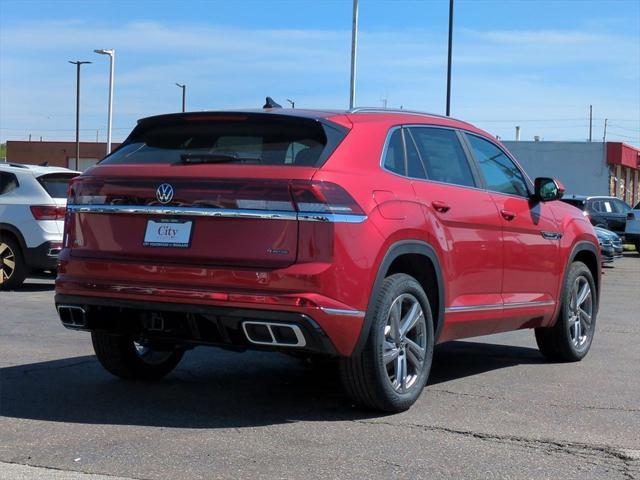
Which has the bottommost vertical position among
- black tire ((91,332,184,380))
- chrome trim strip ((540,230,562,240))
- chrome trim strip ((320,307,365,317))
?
black tire ((91,332,184,380))

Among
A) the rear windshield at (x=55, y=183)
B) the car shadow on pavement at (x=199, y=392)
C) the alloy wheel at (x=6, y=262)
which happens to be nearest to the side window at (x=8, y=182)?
the rear windshield at (x=55, y=183)

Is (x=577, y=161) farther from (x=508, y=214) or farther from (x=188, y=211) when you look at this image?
(x=188, y=211)

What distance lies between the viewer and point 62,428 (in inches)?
210

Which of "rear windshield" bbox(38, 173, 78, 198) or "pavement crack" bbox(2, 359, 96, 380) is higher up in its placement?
"rear windshield" bbox(38, 173, 78, 198)

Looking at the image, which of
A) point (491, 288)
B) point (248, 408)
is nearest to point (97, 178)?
point (248, 408)

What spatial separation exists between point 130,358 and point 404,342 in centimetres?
200

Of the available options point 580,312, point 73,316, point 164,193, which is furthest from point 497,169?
point 73,316

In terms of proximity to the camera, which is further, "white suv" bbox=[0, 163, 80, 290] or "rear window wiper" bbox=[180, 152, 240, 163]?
"white suv" bbox=[0, 163, 80, 290]

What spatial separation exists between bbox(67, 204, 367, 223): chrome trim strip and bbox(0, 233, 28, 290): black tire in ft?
26.5

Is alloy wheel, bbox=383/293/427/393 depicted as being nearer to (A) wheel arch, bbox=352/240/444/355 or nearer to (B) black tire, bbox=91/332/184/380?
(A) wheel arch, bbox=352/240/444/355

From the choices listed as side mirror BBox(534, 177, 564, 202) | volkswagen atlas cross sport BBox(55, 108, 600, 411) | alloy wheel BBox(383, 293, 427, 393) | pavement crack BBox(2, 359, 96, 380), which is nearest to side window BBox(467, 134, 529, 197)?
side mirror BBox(534, 177, 564, 202)

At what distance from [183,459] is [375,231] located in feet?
5.36

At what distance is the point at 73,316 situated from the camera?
5754mm

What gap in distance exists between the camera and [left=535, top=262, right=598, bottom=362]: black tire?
7797 millimetres
